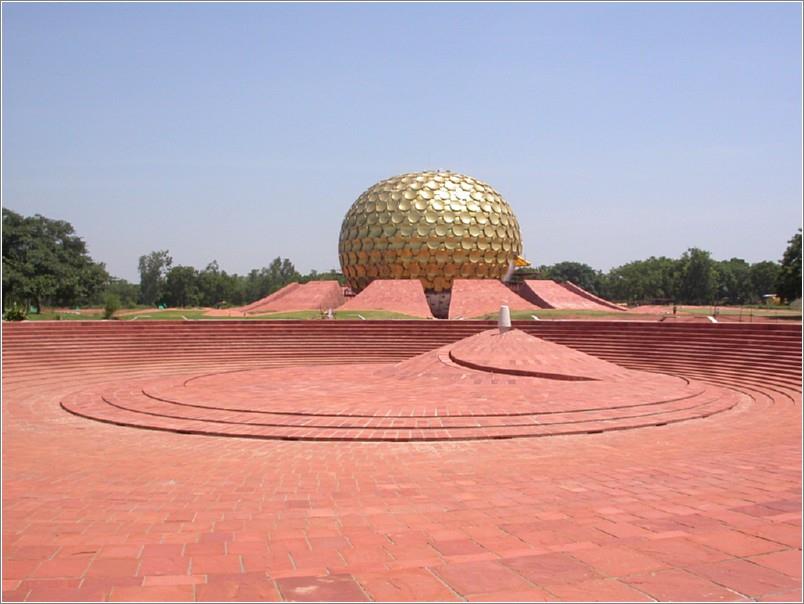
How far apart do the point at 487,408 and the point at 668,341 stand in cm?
1119

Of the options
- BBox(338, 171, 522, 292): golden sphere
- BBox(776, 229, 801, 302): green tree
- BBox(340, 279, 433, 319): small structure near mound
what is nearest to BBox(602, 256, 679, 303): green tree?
BBox(776, 229, 801, 302): green tree

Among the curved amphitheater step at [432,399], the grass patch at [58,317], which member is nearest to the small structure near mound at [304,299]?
the grass patch at [58,317]

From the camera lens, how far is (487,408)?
11.4 m

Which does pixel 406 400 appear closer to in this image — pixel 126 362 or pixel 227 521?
pixel 227 521

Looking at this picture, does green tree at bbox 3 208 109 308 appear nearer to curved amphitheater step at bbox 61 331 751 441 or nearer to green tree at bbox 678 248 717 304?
curved amphitheater step at bbox 61 331 751 441

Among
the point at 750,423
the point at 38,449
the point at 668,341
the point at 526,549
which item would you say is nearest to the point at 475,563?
the point at 526,549

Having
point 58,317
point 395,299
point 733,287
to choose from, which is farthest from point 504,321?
point 733,287

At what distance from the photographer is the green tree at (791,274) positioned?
35.2 metres

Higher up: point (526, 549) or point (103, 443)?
point (526, 549)

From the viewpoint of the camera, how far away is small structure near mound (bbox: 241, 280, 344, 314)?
124ft

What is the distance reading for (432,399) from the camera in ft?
41.8

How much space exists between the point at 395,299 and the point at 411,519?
29.4 meters

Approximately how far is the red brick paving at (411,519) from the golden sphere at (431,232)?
30273mm

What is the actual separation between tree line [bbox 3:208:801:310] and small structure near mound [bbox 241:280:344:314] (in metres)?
8.17
